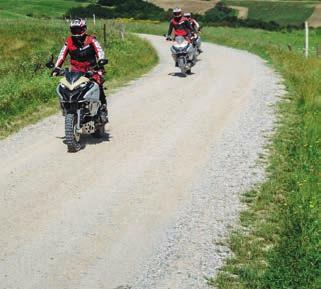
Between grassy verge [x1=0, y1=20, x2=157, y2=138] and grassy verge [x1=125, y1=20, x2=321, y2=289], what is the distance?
19.0ft

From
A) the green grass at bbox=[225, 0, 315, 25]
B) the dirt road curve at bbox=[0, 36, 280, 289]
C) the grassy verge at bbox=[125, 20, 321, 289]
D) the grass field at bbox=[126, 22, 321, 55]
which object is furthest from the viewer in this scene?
the green grass at bbox=[225, 0, 315, 25]

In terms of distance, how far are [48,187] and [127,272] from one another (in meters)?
2.98

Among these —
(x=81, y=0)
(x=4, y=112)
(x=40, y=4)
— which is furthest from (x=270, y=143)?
(x=81, y=0)

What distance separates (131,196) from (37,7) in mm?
82504

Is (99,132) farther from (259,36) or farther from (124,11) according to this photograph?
(124,11)

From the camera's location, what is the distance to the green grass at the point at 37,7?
80.4 m

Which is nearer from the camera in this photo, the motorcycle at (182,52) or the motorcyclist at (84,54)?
the motorcyclist at (84,54)

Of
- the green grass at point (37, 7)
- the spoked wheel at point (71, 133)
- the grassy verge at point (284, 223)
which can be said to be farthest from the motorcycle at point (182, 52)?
the green grass at point (37, 7)

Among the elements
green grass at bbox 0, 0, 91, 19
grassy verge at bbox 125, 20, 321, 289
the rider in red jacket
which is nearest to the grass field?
the rider in red jacket

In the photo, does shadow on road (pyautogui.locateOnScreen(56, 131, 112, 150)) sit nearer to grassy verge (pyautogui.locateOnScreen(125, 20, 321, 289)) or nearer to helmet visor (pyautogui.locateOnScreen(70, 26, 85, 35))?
helmet visor (pyautogui.locateOnScreen(70, 26, 85, 35))

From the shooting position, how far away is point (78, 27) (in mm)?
10758

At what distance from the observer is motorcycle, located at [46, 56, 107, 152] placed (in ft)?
34.1

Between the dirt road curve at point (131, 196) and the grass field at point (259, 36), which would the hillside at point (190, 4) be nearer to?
the grass field at point (259, 36)

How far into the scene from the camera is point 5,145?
436 inches
